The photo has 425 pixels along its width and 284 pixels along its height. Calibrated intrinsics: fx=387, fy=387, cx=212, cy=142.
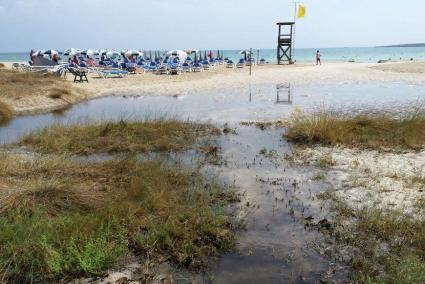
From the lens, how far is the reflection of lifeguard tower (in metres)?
17.6

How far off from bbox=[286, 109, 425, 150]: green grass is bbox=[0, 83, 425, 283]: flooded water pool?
0.62 meters

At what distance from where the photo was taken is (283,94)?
65.1ft

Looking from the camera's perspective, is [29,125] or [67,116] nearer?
[29,125]

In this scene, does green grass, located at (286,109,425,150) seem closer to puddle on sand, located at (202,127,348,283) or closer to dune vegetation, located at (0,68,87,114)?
puddle on sand, located at (202,127,348,283)

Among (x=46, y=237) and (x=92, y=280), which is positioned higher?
(x=46, y=237)

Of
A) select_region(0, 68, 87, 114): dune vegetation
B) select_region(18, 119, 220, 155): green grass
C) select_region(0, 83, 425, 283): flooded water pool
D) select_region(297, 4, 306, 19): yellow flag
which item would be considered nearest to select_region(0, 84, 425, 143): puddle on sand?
select_region(0, 83, 425, 283): flooded water pool

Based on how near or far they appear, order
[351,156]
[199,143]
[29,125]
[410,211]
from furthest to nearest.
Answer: [29,125] → [199,143] → [351,156] → [410,211]

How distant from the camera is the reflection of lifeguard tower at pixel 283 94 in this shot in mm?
17558

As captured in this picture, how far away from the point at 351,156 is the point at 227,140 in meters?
3.32

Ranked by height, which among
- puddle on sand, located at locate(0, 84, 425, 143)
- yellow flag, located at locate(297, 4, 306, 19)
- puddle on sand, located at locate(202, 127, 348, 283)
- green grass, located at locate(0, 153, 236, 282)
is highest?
yellow flag, located at locate(297, 4, 306, 19)

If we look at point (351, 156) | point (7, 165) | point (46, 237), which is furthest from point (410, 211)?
point (7, 165)

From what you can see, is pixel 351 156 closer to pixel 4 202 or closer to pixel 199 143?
pixel 199 143

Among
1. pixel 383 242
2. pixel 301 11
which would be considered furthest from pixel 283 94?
pixel 301 11

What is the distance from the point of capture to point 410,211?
5477 mm
